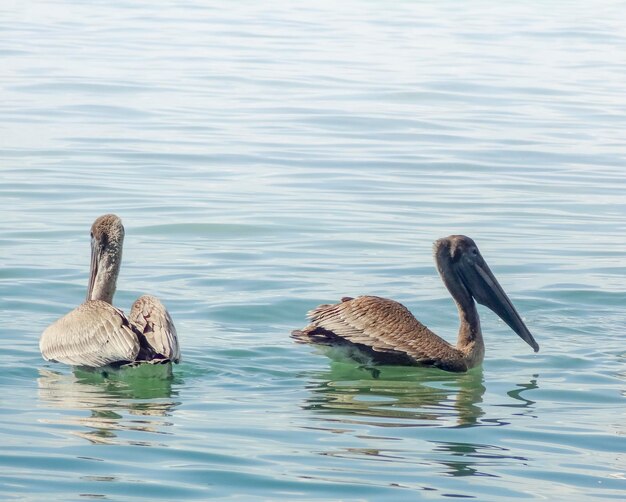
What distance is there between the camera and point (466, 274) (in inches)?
384

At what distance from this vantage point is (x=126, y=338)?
825 cm

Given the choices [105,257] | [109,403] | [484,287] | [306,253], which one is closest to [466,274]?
[484,287]

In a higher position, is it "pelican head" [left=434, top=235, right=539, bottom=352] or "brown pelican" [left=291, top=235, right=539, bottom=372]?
"pelican head" [left=434, top=235, right=539, bottom=352]

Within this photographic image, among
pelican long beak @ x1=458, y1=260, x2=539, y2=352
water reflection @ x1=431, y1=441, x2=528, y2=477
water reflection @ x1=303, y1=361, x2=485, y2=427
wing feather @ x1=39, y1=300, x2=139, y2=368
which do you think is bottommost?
water reflection @ x1=431, y1=441, x2=528, y2=477

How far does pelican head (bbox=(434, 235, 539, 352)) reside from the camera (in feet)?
31.9

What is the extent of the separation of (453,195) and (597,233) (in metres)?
2.03

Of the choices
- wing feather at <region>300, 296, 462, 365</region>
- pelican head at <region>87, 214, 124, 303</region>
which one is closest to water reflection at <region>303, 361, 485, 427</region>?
wing feather at <region>300, 296, 462, 365</region>

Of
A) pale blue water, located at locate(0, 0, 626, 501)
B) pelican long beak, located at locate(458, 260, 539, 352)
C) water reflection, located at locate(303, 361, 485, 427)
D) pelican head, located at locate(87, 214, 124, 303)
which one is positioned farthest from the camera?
pelican long beak, located at locate(458, 260, 539, 352)

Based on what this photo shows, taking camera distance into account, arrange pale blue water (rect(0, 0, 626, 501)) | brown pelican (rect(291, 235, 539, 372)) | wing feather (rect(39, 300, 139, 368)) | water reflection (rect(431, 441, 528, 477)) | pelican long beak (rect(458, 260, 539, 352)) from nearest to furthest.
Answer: water reflection (rect(431, 441, 528, 477)) → pale blue water (rect(0, 0, 626, 501)) → wing feather (rect(39, 300, 139, 368)) → brown pelican (rect(291, 235, 539, 372)) → pelican long beak (rect(458, 260, 539, 352))

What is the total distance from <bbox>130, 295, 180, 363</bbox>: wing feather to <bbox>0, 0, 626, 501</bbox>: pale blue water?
0.79ft

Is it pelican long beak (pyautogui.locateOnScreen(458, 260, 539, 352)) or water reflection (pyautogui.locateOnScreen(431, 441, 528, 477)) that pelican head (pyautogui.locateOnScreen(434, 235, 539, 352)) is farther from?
water reflection (pyautogui.locateOnScreen(431, 441, 528, 477))

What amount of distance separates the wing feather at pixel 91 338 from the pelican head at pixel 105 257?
0.72m

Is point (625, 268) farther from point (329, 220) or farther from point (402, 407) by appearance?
point (402, 407)

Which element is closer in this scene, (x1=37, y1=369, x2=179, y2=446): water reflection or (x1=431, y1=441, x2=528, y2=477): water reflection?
(x1=431, y1=441, x2=528, y2=477): water reflection
